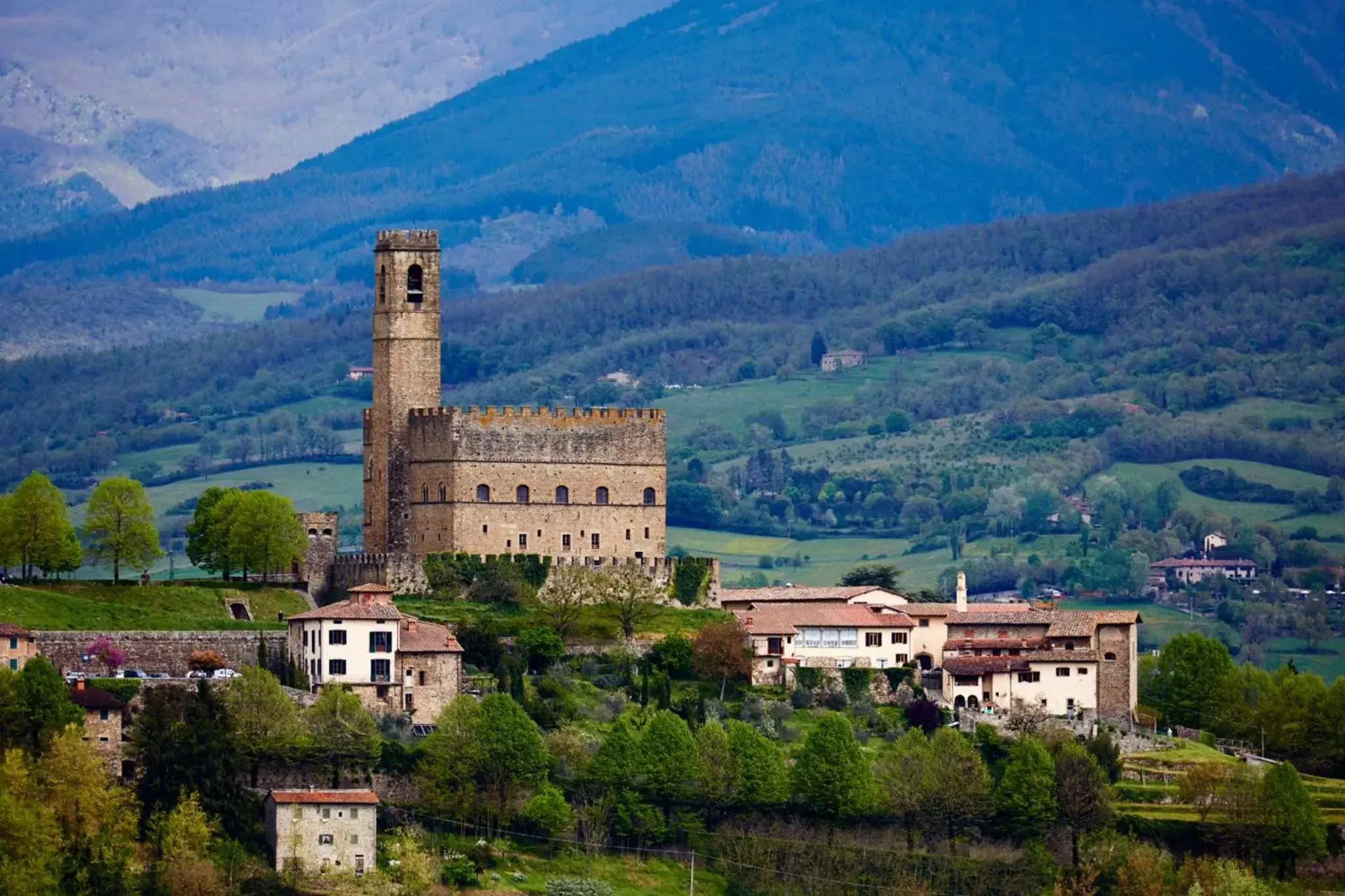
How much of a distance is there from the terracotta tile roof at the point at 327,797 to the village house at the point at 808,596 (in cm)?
2550

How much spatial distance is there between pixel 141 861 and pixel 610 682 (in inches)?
892

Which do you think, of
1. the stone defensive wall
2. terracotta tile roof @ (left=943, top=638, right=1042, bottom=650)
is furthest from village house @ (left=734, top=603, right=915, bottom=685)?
the stone defensive wall

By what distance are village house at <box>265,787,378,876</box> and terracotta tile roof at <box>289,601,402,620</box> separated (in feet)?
33.5

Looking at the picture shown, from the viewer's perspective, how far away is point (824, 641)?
338 feet

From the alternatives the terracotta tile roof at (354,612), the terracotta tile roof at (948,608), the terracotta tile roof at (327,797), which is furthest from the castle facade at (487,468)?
the terracotta tile roof at (327,797)

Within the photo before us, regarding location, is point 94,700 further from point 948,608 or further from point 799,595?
point 948,608

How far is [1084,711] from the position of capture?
101 meters

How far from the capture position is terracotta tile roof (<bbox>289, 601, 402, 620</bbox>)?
93.9m

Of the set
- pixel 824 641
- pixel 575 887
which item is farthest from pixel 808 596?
pixel 575 887

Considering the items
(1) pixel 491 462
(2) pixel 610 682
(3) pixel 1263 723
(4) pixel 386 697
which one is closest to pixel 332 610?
(4) pixel 386 697

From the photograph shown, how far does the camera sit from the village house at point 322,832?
83.3 m

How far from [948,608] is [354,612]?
23295mm

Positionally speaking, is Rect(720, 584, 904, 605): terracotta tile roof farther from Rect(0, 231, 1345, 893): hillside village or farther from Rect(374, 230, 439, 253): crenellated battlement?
Rect(374, 230, 439, 253): crenellated battlement

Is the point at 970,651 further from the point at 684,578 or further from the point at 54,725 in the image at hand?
the point at 54,725
